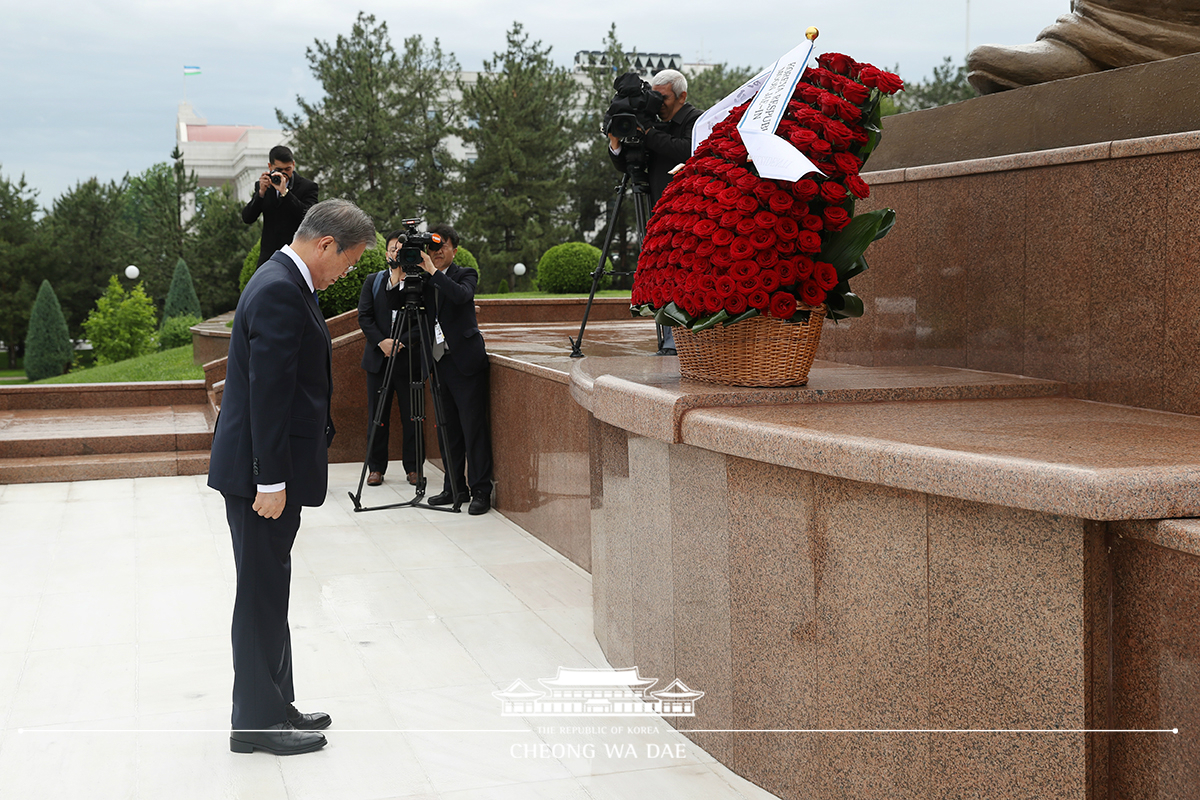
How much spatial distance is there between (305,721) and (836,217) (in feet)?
7.91

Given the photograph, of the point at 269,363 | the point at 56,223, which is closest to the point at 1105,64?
the point at 269,363

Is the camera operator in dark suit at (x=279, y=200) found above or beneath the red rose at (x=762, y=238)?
above

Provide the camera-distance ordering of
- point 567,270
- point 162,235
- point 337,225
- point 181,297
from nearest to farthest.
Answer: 1. point 337,225
2. point 567,270
3. point 181,297
4. point 162,235

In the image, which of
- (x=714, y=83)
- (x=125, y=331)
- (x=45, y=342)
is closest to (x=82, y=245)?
(x=45, y=342)

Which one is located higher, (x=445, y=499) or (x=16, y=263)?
(x=16, y=263)

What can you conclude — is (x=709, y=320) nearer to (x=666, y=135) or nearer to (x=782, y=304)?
(x=782, y=304)

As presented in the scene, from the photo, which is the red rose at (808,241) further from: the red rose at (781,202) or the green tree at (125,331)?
the green tree at (125,331)

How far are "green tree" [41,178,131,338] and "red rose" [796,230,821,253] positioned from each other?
135ft

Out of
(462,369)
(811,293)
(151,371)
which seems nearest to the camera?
(811,293)

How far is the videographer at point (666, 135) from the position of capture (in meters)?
5.29

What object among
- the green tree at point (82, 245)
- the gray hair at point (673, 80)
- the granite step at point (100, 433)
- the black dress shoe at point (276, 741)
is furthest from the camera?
the green tree at point (82, 245)

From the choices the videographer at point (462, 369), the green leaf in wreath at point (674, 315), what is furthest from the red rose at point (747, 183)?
the videographer at point (462, 369)

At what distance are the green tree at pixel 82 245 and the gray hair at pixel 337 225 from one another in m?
40.0

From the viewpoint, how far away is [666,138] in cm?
529
